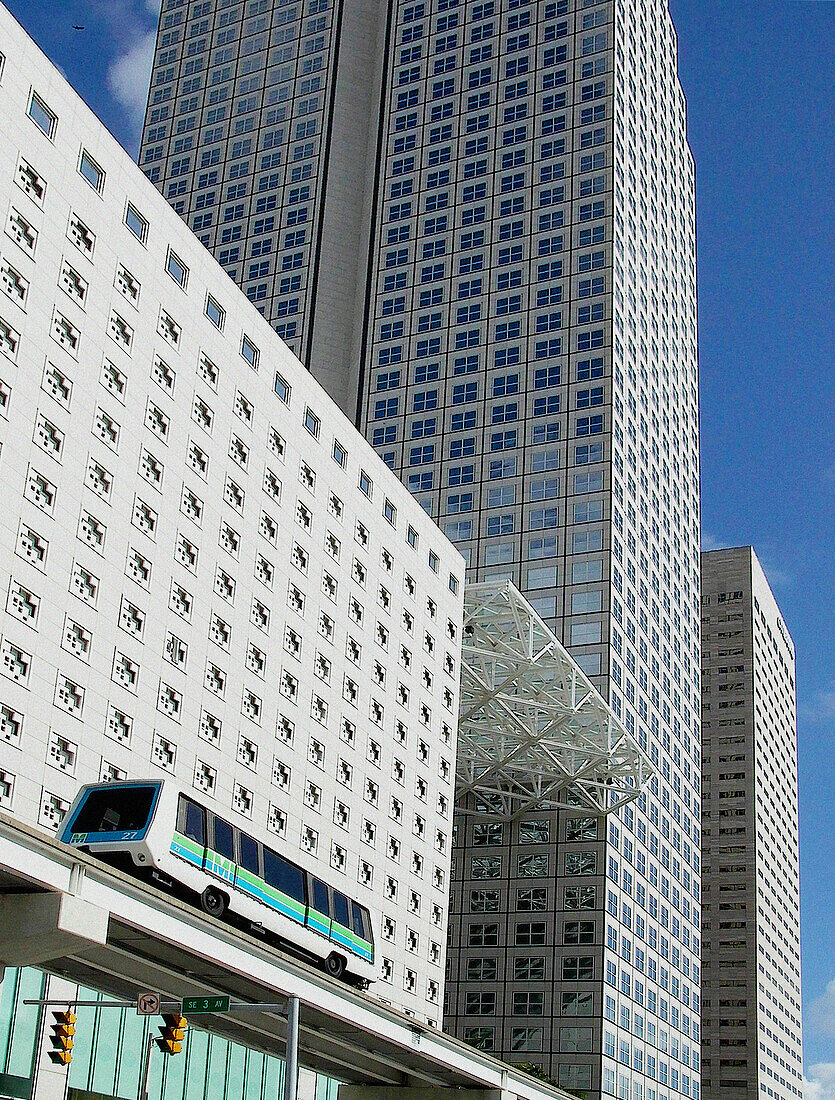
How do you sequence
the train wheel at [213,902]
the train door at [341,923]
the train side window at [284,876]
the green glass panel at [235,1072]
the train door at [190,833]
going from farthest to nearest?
the green glass panel at [235,1072] < the train door at [341,923] < the train side window at [284,876] < the train wheel at [213,902] < the train door at [190,833]

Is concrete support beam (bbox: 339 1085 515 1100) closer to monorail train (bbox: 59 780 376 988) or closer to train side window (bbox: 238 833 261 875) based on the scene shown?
monorail train (bbox: 59 780 376 988)

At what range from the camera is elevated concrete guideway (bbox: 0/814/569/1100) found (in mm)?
28266

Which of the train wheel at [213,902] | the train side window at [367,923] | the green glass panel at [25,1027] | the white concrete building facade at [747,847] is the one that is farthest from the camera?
the white concrete building facade at [747,847]

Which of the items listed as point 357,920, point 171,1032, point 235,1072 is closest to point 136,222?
point 357,920

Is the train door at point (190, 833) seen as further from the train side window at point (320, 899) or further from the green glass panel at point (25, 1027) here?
the green glass panel at point (25, 1027)

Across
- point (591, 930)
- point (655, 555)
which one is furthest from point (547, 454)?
point (591, 930)

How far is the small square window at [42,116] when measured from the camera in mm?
49938

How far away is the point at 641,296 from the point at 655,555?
22202 mm

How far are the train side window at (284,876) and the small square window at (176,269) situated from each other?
25663 millimetres

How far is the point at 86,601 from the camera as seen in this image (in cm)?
5009

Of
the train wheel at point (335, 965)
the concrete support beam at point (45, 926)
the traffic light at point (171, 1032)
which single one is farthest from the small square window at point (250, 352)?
the traffic light at point (171, 1032)

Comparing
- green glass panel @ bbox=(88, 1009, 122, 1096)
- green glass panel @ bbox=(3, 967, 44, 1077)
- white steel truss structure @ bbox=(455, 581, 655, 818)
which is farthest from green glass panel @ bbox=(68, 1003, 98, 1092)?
white steel truss structure @ bbox=(455, 581, 655, 818)

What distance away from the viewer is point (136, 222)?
181 ft

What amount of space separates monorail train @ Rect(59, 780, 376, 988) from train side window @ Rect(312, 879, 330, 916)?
0.03m
